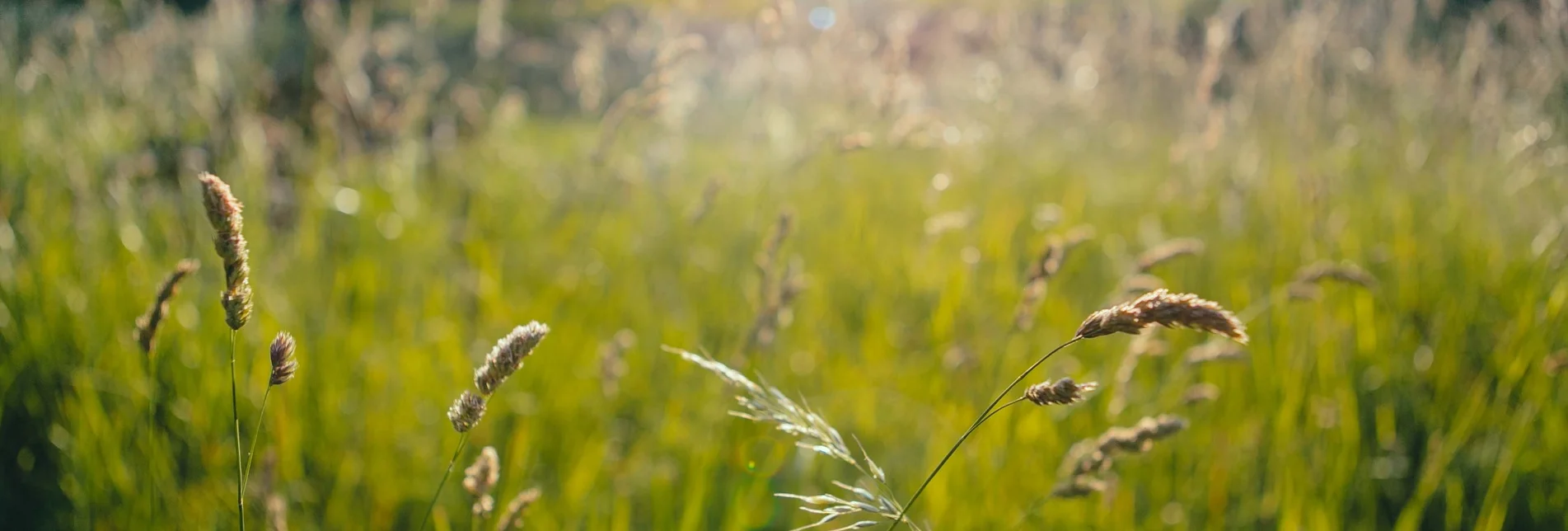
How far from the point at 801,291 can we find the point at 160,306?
930mm

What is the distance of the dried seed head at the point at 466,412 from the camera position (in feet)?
2.20

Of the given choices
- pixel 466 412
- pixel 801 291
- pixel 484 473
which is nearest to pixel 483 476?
pixel 484 473

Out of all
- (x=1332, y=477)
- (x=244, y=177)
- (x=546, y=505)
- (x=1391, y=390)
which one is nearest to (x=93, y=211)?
(x=244, y=177)

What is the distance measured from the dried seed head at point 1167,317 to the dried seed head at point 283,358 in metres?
0.54

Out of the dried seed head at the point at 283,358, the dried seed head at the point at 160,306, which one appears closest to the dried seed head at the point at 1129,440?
the dried seed head at the point at 283,358

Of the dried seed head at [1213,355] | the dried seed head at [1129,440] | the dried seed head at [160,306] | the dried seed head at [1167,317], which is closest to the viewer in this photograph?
the dried seed head at [1167,317]

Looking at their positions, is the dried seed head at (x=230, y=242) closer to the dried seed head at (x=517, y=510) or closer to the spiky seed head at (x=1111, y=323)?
the dried seed head at (x=517, y=510)

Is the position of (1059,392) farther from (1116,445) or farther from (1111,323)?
(1116,445)

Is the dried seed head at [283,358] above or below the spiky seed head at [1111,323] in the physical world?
below

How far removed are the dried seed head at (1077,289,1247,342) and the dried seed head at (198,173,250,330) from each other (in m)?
0.57

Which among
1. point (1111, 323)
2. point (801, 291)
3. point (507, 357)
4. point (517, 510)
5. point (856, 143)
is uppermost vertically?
point (856, 143)

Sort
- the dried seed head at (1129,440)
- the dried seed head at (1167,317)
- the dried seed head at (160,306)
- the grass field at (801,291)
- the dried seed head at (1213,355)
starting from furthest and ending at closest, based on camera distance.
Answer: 1. the grass field at (801,291)
2. the dried seed head at (1213,355)
3. the dried seed head at (1129,440)
4. the dried seed head at (160,306)
5. the dried seed head at (1167,317)

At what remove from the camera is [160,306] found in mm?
757

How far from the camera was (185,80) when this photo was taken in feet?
10.4
